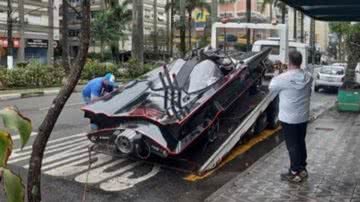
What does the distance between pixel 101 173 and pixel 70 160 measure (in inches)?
39.8

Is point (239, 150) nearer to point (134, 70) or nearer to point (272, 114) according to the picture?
point (272, 114)

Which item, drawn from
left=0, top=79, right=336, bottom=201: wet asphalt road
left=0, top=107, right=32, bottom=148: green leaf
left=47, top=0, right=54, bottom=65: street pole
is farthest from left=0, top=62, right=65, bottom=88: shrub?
left=47, top=0, right=54, bottom=65: street pole

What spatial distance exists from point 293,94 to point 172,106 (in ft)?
6.07

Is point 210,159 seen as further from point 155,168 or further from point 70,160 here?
point 70,160

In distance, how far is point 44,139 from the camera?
3385 mm

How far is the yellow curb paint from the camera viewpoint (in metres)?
7.82

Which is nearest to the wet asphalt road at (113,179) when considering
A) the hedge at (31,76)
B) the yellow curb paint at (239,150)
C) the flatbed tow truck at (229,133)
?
the yellow curb paint at (239,150)

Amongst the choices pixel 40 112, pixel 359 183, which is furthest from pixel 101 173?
pixel 40 112

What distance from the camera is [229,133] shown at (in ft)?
30.9

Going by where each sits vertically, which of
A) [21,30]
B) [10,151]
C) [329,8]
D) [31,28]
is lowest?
[10,151]

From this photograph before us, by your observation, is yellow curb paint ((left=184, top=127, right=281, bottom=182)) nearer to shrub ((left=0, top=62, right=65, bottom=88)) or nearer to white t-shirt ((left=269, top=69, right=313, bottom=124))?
white t-shirt ((left=269, top=69, right=313, bottom=124))

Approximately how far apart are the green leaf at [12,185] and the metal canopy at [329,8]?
6.32m

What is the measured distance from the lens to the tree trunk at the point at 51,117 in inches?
131

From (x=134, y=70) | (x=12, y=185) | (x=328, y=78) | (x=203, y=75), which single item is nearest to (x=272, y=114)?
(x=203, y=75)
